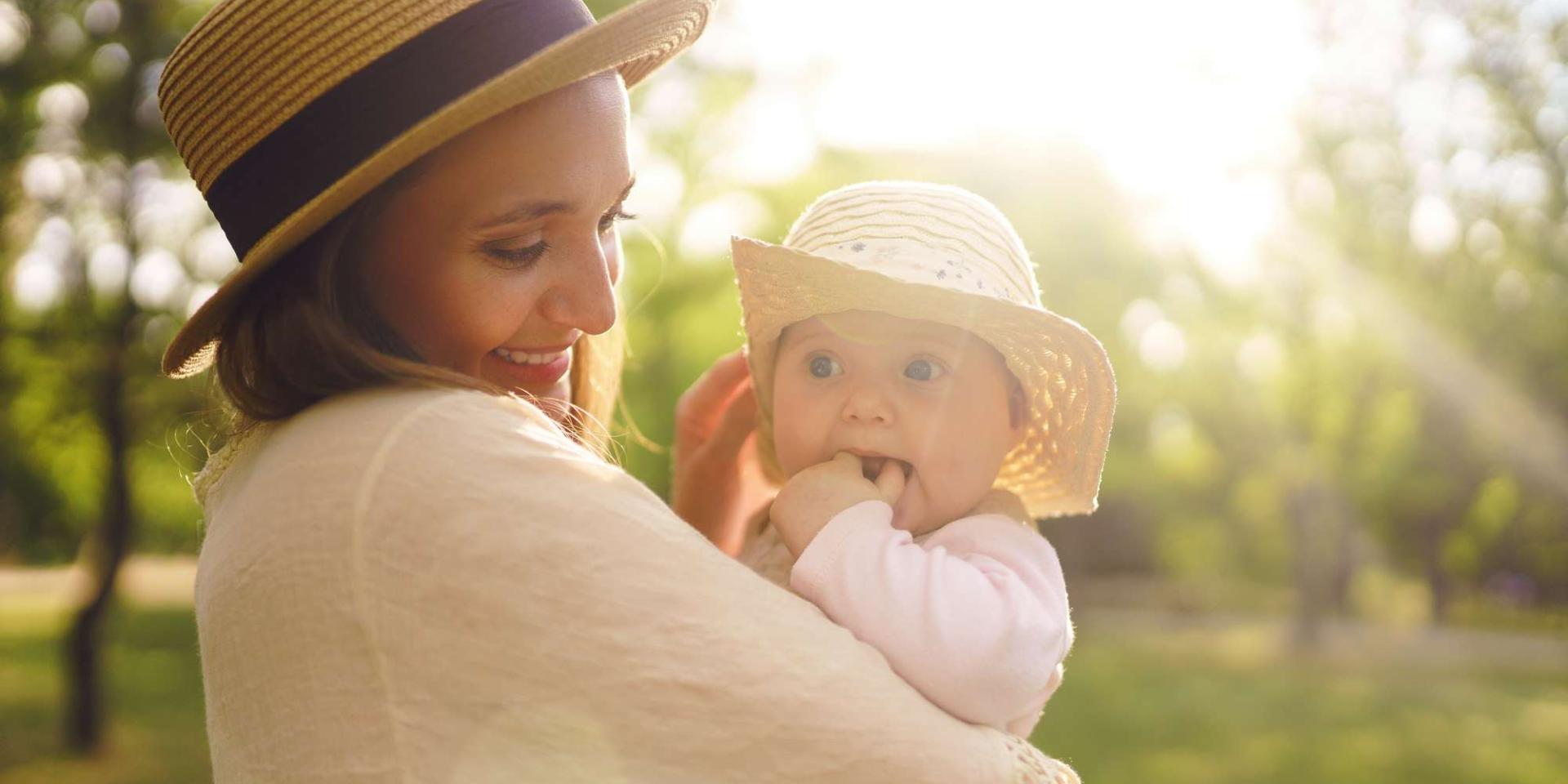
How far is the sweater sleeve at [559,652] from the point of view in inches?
58.1

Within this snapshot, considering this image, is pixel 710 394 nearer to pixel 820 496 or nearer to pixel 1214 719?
pixel 820 496

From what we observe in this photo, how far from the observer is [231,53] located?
1.85 meters

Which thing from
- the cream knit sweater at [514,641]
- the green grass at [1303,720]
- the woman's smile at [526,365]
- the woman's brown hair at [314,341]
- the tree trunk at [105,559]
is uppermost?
the green grass at [1303,720]

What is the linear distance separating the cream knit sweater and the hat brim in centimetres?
71

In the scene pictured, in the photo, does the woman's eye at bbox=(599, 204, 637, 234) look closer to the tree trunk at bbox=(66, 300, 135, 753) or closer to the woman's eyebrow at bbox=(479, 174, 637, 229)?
the woman's eyebrow at bbox=(479, 174, 637, 229)

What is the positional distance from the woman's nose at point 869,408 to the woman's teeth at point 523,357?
0.49 m

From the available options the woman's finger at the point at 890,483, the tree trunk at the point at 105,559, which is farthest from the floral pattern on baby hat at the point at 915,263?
the tree trunk at the point at 105,559

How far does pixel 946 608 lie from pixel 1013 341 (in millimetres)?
629

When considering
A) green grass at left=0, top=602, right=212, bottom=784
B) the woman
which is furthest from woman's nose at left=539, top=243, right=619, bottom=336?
green grass at left=0, top=602, right=212, bottom=784

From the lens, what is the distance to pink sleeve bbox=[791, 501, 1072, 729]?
1.70 metres

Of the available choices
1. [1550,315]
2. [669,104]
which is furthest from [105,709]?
[1550,315]

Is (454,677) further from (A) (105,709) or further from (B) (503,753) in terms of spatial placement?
(A) (105,709)

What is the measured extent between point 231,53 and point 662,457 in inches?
452

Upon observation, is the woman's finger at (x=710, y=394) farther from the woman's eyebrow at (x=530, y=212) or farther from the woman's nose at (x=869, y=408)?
the woman's eyebrow at (x=530, y=212)
